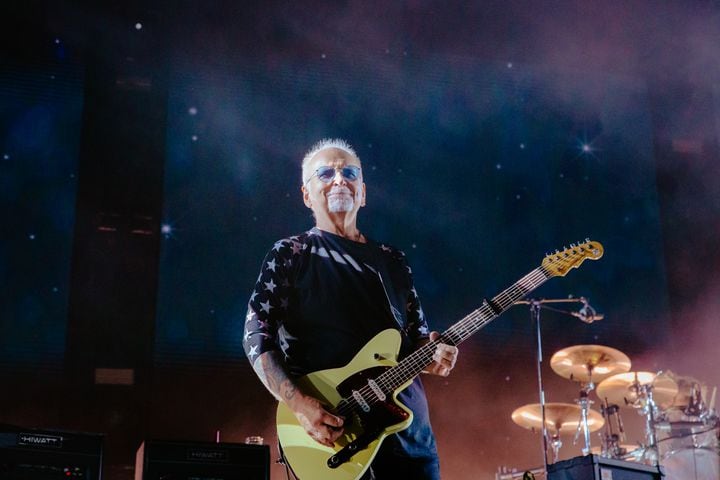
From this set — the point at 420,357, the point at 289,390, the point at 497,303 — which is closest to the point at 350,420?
the point at 289,390

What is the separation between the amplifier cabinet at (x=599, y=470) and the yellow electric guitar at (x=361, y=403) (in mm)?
965

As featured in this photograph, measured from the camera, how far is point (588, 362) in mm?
6562

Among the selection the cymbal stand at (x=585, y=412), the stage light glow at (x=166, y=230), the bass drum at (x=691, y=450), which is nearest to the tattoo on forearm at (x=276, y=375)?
the stage light glow at (x=166, y=230)

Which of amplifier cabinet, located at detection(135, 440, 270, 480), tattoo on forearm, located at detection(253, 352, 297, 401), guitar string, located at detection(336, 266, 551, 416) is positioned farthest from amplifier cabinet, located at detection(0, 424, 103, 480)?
guitar string, located at detection(336, 266, 551, 416)

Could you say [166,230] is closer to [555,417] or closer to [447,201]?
[447,201]

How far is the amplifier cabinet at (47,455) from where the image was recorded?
3332 mm

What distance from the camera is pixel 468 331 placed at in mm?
3498

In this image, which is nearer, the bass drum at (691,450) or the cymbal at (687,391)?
the bass drum at (691,450)

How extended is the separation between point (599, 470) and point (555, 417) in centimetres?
269

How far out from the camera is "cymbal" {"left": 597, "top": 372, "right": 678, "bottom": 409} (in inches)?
260

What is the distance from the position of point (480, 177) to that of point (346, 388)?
3969mm

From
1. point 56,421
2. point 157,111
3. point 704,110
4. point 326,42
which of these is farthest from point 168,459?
point 704,110

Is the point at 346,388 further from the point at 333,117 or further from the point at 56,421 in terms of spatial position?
the point at 333,117

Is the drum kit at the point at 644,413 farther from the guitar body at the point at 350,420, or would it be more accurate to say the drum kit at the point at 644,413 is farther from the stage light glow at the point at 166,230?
the guitar body at the point at 350,420
